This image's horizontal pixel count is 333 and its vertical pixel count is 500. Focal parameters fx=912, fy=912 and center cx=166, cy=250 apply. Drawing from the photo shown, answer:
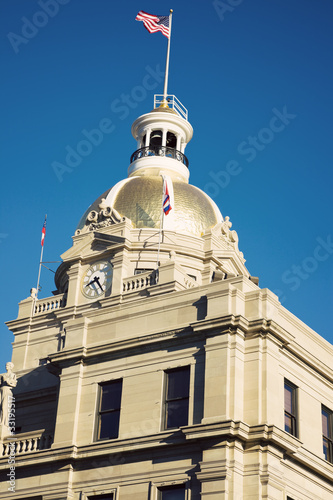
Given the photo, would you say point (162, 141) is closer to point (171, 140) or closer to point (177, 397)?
point (171, 140)

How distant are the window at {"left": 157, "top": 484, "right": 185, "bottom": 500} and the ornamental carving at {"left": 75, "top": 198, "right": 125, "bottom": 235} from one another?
2722 cm

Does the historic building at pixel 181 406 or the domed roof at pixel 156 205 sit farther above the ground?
the domed roof at pixel 156 205

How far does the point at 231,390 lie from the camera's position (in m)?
33.1

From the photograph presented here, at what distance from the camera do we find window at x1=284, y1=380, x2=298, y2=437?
35.2 meters

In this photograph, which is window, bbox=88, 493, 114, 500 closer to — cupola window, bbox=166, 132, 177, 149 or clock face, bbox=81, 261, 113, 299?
clock face, bbox=81, 261, 113, 299

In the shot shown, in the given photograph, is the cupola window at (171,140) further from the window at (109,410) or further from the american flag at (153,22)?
the window at (109,410)

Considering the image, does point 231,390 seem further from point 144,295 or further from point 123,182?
point 123,182

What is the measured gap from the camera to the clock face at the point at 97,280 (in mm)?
54250

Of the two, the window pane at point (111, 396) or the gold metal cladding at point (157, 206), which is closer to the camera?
the window pane at point (111, 396)


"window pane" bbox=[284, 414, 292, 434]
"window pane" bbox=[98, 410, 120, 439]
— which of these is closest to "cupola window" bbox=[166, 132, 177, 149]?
"window pane" bbox=[98, 410, 120, 439]

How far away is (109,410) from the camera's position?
36.1 metres

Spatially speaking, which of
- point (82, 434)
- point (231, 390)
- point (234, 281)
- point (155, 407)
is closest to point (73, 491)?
point (82, 434)

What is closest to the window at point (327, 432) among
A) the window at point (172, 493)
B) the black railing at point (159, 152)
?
the window at point (172, 493)

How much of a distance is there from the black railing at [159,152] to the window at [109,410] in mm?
33950
